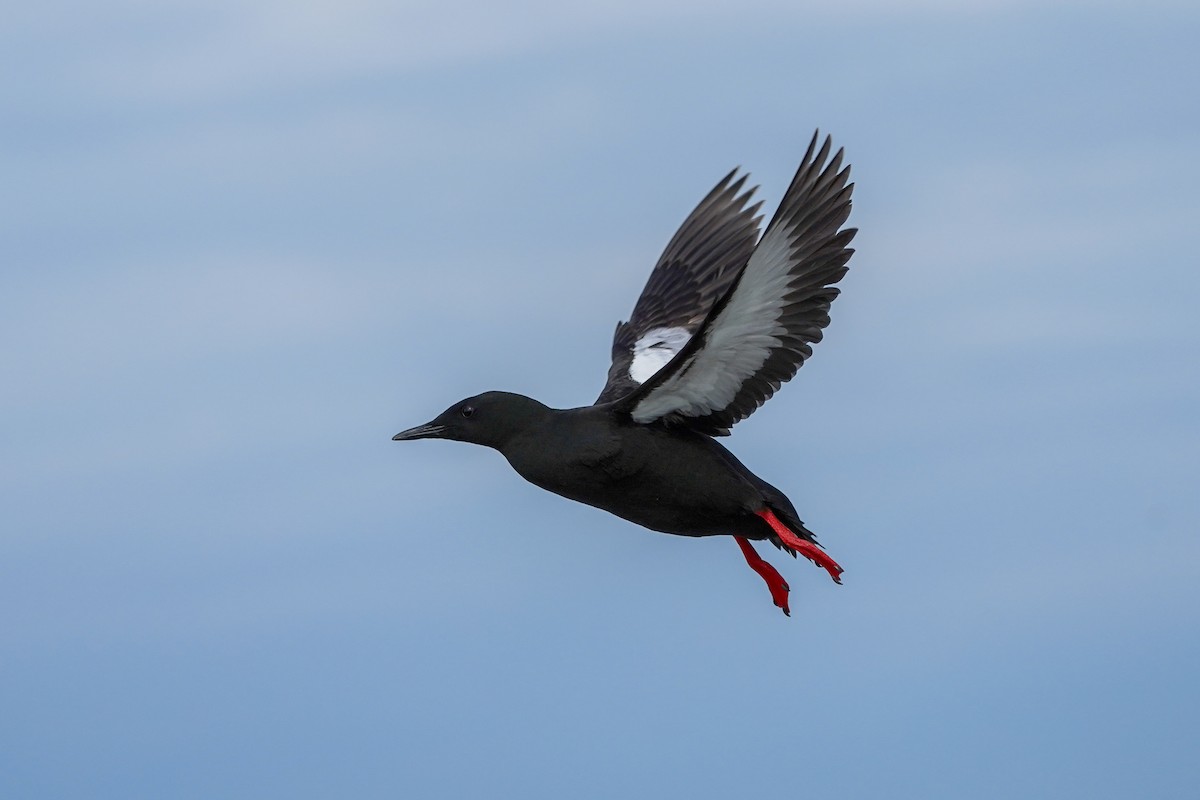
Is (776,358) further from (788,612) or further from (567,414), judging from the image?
(788,612)

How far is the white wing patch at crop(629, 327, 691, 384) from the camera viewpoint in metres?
14.5

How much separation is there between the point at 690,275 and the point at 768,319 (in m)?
4.60

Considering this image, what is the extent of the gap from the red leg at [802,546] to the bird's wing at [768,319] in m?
0.75

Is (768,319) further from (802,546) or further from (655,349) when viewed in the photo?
(655,349)

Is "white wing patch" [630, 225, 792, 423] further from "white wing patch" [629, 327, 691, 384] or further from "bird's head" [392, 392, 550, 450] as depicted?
"white wing patch" [629, 327, 691, 384]

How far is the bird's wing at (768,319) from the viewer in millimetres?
10797

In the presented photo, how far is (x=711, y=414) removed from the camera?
1159cm

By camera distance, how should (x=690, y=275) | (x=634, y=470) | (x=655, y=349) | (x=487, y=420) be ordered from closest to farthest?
(x=634, y=470), (x=487, y=420), (x=655, y=349), (x=690, y=275)

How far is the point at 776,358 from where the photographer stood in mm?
11297

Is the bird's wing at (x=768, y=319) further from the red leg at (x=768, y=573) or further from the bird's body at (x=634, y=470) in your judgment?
the red leg at (x=768, y=573)

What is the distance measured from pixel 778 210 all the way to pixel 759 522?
238 cm

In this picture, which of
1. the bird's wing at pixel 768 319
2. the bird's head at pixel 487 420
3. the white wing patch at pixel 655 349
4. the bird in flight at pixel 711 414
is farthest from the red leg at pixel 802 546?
the white wing patch at pixel 655 349

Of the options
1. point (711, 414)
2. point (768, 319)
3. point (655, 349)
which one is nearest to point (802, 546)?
point (711, 414)

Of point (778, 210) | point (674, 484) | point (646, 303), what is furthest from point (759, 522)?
point (646, 303)
